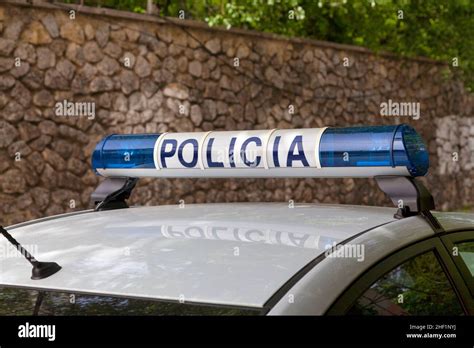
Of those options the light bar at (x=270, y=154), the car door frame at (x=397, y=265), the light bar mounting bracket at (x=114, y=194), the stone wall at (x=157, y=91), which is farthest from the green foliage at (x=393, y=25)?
the car door frame at (x=397, y=265)

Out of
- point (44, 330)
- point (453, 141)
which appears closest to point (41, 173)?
point (44, 330)

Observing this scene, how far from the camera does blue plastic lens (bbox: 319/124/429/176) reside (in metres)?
2.07

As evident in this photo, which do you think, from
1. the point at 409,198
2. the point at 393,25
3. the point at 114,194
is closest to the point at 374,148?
the point at 409,198

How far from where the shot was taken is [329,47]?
35.5ft

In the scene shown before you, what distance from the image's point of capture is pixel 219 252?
5.95 ft

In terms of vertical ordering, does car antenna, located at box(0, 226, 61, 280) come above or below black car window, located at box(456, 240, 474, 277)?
above

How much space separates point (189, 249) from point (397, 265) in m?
0.49

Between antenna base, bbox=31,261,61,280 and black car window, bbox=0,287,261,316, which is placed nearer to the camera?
black car window, bbox=0,287,261,316

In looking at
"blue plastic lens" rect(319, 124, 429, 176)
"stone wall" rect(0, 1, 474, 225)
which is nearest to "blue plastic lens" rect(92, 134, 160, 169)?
"blue plastic lens" rect(319, 124, 429, 176)

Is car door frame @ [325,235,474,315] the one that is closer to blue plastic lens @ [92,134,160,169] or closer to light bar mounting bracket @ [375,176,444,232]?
light bar mounting bracket @ [375,176,444,232]

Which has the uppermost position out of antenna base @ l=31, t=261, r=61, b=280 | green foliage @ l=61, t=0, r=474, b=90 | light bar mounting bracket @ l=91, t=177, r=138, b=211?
green foliage @ l=61, t=0, r=474, b=90

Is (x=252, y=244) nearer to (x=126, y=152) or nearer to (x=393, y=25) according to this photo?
(x=126, y=152)

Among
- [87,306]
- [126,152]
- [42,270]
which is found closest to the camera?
[87,306]

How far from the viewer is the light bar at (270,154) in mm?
2096
